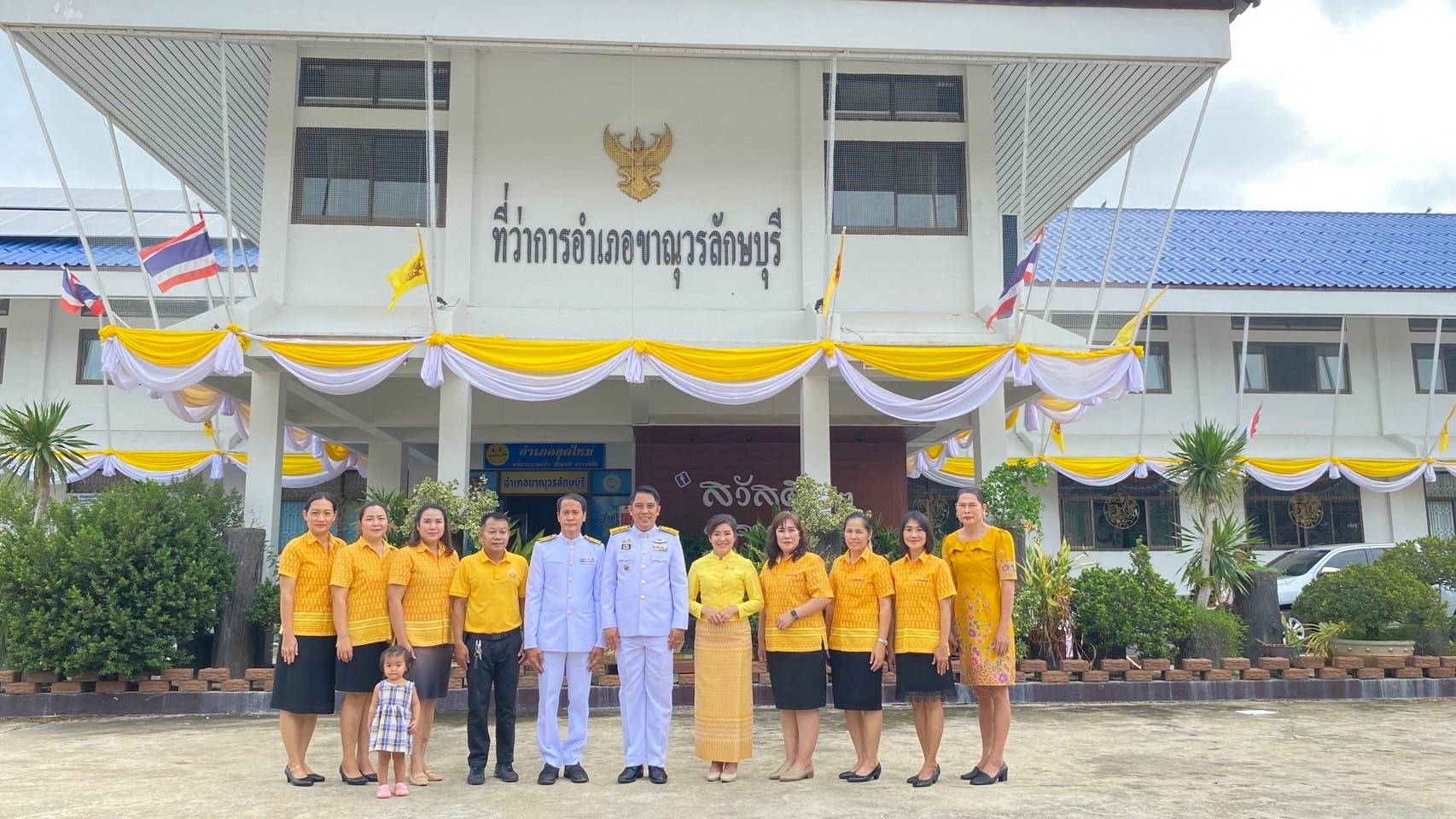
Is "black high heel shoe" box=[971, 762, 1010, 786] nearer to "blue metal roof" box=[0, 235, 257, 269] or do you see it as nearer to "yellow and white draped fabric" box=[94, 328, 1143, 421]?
"yellow and white draped fabric" box=[94, 328, 1143, 421]

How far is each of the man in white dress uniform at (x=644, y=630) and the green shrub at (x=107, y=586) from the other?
4942mm

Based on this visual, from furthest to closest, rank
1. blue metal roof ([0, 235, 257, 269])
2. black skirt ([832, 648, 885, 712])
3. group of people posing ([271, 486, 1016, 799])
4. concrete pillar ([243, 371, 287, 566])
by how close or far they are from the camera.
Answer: blue metal roof ([0, 235, 257, 269]), concrete pillar ([243, 371, 287, 566]), black skirt ([832, 648, 885, 712]), group of people posing ([271, 486, 1016, 799])

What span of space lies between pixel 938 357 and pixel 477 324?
4575 millimetres

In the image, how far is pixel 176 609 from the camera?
8.78 meters

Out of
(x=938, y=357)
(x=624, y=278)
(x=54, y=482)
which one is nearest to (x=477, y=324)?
(x=624, y=278)

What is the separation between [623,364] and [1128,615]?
16.2 ft

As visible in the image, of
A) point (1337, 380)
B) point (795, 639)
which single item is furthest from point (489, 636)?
point (1337, 380)

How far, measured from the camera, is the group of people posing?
5316 millimetres

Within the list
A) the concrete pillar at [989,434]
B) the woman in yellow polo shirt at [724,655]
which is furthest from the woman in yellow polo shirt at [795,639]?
the concrete pillar at [989,434]

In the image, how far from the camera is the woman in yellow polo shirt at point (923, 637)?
17.6ft

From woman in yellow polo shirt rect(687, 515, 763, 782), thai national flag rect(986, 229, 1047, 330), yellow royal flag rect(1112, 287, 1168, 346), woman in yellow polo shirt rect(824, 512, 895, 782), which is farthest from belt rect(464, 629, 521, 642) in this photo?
yellow royal flag rect(1112, 287, 1168, 346)

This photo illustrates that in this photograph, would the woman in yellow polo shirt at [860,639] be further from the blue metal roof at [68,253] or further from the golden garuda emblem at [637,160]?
the blue metal roof at [68,253]

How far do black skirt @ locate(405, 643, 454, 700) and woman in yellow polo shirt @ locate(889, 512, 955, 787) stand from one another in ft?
7.54

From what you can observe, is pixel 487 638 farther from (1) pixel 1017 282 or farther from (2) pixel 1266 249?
(2) pixel 1266 249
